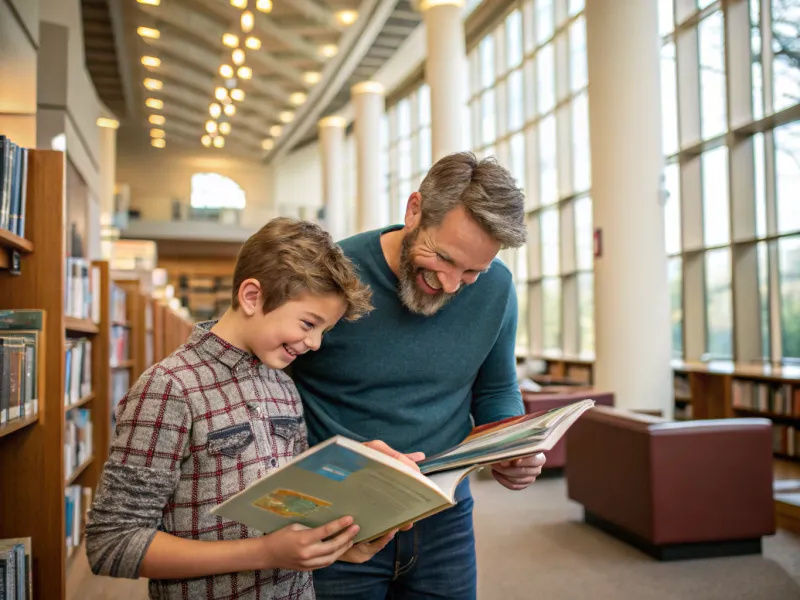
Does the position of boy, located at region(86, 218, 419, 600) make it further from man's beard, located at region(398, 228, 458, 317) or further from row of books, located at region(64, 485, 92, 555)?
row of books, located at region(64, 485, 92, 555)

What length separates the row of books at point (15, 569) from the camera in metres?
2.13

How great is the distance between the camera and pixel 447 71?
Answer: 1179cm

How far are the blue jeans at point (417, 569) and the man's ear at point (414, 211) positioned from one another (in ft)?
2.12

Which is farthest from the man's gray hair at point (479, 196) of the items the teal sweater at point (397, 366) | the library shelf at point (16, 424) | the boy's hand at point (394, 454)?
the library shelf at point (16, 424)

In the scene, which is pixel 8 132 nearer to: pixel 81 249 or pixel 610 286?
pixel 81 249

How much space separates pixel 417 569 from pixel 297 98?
18212 mm

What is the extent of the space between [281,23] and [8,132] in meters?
10.4

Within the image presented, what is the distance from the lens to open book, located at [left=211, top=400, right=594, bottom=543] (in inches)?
41.2

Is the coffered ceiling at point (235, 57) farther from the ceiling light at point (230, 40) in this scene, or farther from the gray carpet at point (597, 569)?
the gray carpet at point (597, 569)

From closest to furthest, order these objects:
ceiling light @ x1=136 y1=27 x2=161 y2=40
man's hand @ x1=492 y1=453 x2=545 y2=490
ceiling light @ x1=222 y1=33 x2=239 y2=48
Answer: man's hand @ x1=492 y1=453 x2=545 y2=490
ceiling light @ x1=222 y1=33 x2=239 y2=48
ceiling light @ x1=136 y1=27 x2=161 y2=40

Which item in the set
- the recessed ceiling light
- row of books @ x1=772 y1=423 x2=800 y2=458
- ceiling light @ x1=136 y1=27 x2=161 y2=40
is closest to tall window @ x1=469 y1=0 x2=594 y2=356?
row of books @ x1=772 y1=423 x2=800 y2=458

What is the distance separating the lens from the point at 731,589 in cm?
380

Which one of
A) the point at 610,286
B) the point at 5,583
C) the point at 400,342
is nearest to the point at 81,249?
the point at 610,286

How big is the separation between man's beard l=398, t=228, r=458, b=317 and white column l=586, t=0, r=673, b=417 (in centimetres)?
600
